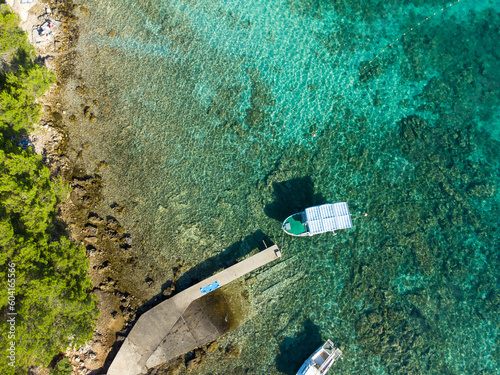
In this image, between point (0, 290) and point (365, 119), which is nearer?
point (0, 290)

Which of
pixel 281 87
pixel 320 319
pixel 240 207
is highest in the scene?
pixel 281 87

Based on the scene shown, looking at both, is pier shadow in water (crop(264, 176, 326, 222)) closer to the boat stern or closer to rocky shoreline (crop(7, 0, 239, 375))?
the boat stern

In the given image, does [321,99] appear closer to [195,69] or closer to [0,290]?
[195,69]

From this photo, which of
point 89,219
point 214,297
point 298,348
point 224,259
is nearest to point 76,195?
point 89,219

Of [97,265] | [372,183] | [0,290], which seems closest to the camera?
[0,290]

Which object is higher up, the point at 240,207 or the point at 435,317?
the point at 240,207

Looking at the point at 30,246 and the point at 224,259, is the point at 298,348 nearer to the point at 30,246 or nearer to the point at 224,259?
the point at 224,259

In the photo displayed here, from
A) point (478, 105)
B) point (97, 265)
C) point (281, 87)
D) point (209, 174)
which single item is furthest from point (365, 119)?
point (97, 265)
